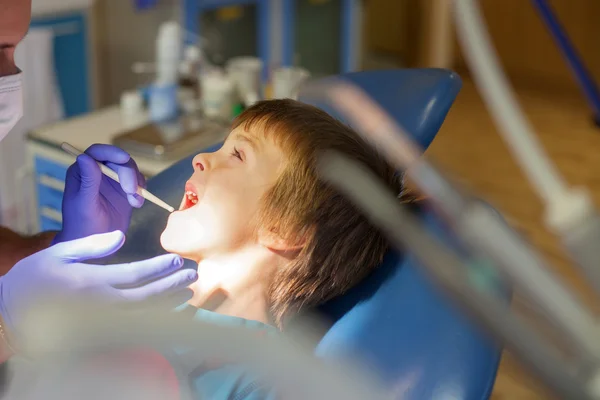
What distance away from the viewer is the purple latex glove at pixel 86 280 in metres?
0.56

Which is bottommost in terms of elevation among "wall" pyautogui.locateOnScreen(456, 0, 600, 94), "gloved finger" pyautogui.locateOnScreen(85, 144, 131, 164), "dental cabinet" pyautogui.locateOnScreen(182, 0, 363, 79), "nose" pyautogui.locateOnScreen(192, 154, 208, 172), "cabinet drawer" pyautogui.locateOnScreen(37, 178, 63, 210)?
"wall" pyautogui.locateOnScreen(456, 0, 600, 94)

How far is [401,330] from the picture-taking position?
747 mm

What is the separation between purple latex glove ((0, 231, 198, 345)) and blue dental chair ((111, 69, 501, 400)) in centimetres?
7

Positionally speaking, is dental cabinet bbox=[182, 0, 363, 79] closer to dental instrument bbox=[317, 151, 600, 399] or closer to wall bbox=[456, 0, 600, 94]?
wall bbox=[456, 0, 600, 94]

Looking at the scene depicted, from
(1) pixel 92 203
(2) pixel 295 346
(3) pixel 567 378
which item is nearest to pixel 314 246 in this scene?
(2) pixel 295 346

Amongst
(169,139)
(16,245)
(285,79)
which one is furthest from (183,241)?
(285,79)

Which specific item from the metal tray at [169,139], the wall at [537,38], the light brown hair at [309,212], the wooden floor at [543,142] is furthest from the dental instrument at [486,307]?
the wall at [537,38]

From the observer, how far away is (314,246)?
718 mm

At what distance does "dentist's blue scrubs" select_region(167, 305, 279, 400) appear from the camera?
611 mm

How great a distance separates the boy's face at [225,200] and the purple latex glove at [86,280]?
0.14ft

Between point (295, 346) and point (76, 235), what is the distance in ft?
0.75

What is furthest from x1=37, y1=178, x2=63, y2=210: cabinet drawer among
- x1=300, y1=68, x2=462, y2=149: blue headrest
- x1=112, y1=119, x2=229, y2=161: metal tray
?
x1=300, y1=68, x2=462, y2=149: blue headrest

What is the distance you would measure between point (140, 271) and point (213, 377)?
0.39 ft

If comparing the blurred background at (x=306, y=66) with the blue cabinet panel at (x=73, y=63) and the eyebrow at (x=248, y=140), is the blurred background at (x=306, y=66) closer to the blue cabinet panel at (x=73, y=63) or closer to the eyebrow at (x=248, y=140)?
the blue cabinet panel at (x=73, y=63)
